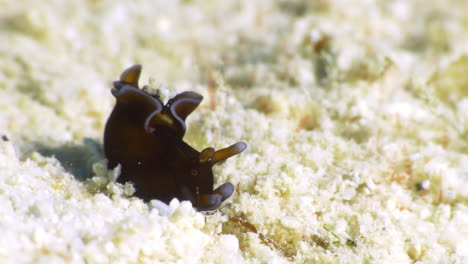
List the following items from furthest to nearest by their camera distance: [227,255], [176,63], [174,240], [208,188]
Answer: [176,63], [208,188], [227,255], [174,240]

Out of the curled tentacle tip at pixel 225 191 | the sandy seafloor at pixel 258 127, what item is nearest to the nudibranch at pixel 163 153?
the curled tentacle tip at pixel 225 191

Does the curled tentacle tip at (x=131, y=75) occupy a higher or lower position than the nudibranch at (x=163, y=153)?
higher

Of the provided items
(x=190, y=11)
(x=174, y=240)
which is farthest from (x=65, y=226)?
(x=190, y=11)

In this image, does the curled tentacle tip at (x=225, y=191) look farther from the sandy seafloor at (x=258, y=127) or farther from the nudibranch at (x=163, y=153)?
the sandy seafloor at (x=258, y=127)

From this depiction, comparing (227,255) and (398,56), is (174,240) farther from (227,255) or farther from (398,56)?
(398,56)

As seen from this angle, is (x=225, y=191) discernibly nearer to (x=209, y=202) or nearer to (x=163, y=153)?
(x=209, y=202)
